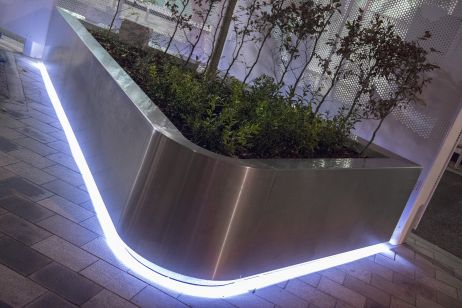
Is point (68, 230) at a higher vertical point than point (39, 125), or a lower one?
lower

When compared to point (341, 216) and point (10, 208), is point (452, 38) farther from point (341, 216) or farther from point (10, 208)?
point (10, 208)

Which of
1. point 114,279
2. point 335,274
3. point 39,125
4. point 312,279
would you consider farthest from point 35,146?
point 335,274

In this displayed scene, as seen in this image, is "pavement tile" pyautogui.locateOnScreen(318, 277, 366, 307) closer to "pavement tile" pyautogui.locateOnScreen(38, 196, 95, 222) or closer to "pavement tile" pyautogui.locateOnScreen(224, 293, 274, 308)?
"pavement tile" pyautogui.locateOnScreen(224, 293, 274, 308)

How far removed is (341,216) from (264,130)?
98 cm

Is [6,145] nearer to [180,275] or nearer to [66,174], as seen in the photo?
[66,174]

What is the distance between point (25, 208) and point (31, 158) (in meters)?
0.94

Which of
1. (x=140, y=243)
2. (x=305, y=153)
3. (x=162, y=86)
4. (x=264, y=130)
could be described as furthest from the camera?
(x=162, y=86)

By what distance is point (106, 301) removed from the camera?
251cm

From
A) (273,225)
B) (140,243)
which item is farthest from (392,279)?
(140,243)

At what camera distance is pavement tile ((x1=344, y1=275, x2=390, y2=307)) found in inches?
142

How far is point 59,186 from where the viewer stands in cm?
366

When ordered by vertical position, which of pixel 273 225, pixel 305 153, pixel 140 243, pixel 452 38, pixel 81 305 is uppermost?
pixel 452 38

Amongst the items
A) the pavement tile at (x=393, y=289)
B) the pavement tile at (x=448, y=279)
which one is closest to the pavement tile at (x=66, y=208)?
the pavement tile at (x=393, y=289)

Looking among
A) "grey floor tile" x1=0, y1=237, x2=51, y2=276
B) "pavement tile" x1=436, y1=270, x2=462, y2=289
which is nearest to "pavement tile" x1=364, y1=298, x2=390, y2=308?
"pavement tile" x1=436, y1=270, x2=462, y2=289
